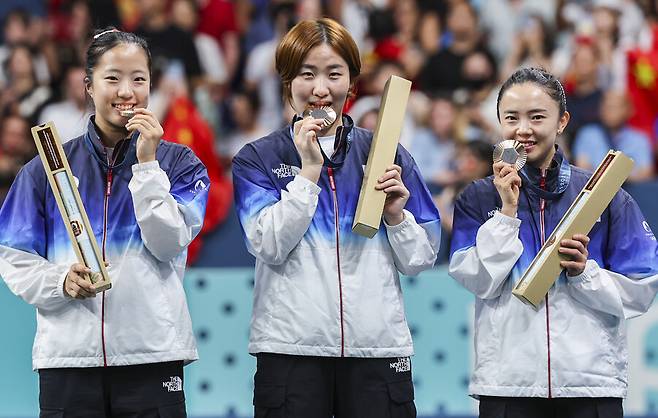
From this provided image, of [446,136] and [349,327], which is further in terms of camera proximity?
[446,136]

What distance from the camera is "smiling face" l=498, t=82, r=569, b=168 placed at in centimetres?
474

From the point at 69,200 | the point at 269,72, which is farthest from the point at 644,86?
the point at 69,200

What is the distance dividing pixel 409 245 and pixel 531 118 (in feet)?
2.12

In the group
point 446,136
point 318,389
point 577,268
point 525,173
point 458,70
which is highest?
point 458,70

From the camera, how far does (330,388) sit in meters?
4.64

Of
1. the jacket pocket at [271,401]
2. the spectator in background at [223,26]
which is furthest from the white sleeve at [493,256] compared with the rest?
the spectator in background at [223,26]

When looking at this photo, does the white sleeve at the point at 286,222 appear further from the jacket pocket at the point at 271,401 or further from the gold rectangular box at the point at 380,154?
the jacket pocket at the point at 271,401

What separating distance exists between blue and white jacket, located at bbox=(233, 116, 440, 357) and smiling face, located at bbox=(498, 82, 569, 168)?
44 cm

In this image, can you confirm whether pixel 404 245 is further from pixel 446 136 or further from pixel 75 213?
pixel 446 136

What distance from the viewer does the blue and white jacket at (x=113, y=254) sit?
4.47 meters

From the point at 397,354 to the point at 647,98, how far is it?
551 cm

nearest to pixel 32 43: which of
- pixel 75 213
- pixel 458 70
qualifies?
pixel 458 70

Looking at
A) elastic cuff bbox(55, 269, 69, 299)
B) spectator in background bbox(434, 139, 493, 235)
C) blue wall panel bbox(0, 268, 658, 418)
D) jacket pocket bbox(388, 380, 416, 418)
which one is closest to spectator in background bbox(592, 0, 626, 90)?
spectator in background bbox(434, 139, 493, 235)

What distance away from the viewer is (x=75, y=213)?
445cm
